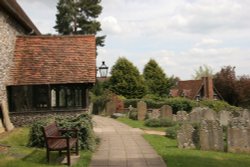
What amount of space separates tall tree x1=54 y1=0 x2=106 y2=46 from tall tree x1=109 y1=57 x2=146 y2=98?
7.95 metres

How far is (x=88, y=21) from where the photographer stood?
180 ft

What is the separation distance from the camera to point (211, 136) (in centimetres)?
1620

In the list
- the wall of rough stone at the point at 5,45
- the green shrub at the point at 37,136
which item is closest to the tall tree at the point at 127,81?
the wall of rough stone at the point at 5,45

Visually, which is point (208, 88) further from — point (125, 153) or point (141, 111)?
point (125, 153)

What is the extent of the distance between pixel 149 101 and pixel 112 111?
11.3 ft

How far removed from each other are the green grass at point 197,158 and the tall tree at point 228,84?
4038cm

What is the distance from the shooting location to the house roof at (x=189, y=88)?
5716 centimetres

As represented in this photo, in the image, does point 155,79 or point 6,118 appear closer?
point 6,118

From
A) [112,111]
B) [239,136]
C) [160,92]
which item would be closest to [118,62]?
[160,92]

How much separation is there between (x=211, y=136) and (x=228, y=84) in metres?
41.4

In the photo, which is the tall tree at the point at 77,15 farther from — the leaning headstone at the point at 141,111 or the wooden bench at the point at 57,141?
the wooden bench at the point at 57,141

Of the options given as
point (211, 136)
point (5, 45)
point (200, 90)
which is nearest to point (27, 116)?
point (5, 45)

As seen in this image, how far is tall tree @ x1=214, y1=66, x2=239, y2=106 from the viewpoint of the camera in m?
55.6

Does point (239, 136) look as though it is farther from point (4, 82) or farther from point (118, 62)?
point (118, 62)
